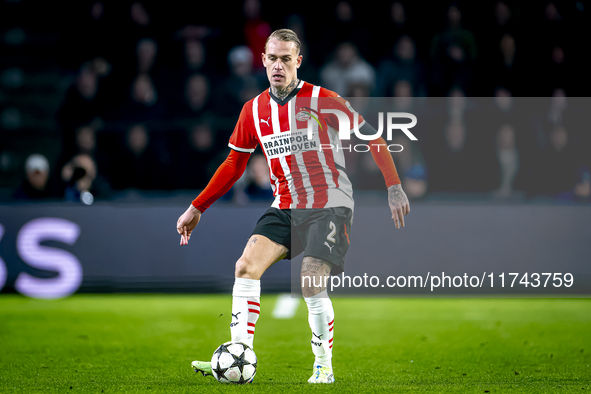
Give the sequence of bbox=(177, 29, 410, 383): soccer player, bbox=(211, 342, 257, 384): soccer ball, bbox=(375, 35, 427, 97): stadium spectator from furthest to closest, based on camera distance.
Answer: bbox=(375, 35, 427, 97): stadium spectator
bbox=(177, 29, 410, 383): soccer player
bbox=(211, 342, 257, 384): soccer ball

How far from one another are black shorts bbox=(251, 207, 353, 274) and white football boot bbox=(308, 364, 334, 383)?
572 millimetres

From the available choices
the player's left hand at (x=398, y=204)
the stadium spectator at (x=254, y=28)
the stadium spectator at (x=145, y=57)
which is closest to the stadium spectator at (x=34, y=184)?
the stadium spectator at (x=145, y=57)

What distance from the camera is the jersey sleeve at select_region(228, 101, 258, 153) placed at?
438 centimetres

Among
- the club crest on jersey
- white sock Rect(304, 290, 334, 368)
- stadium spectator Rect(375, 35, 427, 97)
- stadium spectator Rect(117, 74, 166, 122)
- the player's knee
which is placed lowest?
white sock Rect(304, 290, 334, 368)

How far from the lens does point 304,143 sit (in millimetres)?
4266

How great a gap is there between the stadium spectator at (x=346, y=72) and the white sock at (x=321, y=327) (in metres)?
5.28

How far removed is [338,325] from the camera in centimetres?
661

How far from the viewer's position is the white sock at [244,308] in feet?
13.1

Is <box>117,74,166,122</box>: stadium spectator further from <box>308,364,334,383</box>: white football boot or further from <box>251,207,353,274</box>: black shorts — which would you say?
<box>308,364,334,383</box>: white football boot

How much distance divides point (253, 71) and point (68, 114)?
2533mm

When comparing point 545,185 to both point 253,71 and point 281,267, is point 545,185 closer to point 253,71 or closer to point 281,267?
point 281,267

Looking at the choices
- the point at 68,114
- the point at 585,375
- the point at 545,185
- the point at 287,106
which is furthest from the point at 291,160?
the point at 68,114

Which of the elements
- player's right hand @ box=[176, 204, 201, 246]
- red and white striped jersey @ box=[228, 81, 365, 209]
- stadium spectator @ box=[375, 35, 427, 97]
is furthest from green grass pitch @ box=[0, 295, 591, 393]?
stadium spectator @ box=[375, 35, 427, 97]

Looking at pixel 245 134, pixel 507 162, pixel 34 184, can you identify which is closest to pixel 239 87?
pixel 34 184
